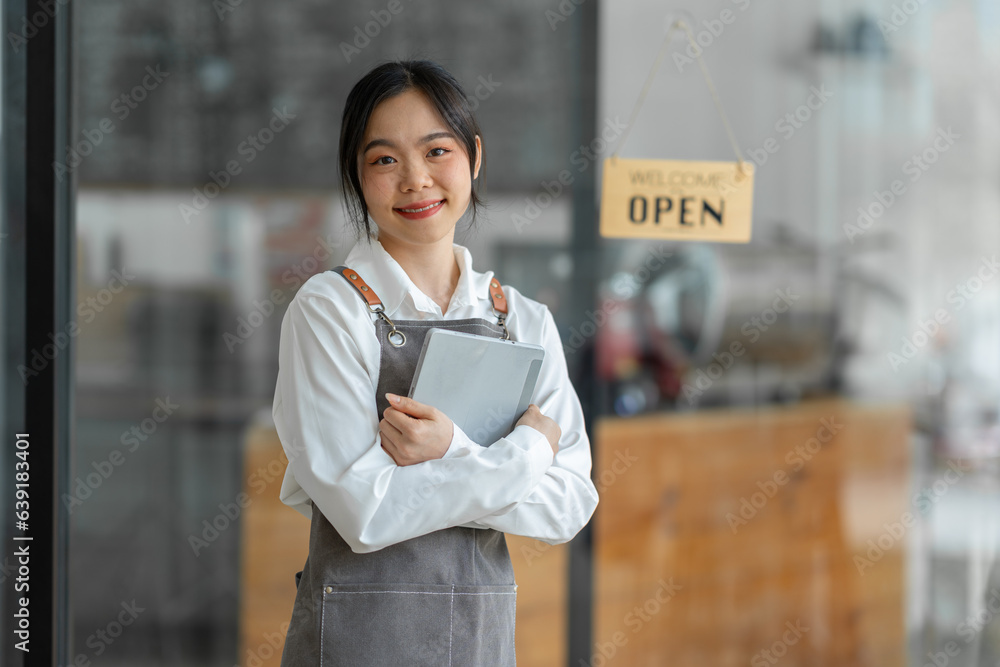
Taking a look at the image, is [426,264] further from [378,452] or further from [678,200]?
[678,200]

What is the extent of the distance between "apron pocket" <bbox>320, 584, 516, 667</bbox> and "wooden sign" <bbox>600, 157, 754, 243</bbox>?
787 mm

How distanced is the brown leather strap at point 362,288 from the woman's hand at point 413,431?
13cm

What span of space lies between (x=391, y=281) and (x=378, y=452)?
0.21 m

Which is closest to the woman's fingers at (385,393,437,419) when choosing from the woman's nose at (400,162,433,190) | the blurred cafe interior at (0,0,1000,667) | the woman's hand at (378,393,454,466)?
the woman's hand at (378,393,454,466)

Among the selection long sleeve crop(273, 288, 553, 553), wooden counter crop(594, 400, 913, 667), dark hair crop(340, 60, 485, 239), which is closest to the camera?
long sleeve crop(273, 288, 553, 553)

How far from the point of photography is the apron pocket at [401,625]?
0.93m

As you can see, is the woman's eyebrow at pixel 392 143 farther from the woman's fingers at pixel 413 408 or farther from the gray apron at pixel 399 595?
the woman's fingers at pixel 413 408

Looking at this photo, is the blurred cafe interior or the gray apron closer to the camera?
the gray apron

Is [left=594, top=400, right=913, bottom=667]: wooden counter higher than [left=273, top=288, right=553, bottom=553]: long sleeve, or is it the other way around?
[left=273, top=288, right=553, bottom=553]: long sleeve

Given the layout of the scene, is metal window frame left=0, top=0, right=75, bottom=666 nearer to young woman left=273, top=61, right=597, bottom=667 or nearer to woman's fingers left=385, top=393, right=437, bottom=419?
young woman left=273, top=61, right=597, bottom=667

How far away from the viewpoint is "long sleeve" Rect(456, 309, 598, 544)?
36.7 inches

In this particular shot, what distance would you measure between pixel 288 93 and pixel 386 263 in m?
1.03

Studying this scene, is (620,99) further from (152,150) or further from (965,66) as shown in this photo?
(152,150)

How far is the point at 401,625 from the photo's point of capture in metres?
0.94
